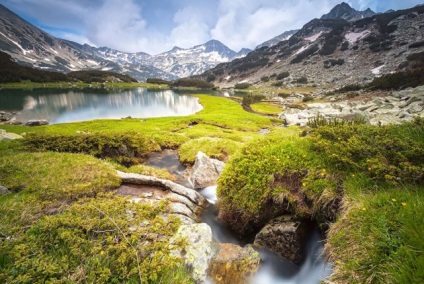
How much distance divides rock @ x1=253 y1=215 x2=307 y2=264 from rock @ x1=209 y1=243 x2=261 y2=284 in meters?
0.86

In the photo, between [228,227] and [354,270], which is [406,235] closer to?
[354,270]

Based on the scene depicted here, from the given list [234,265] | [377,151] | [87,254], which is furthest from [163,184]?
[377,151]

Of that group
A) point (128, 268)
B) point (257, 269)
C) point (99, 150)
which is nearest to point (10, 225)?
point (128, 268)

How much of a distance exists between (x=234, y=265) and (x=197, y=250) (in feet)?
4.88

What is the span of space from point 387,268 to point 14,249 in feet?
23.6

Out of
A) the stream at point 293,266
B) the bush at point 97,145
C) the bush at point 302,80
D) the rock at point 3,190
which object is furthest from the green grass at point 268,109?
the bush at point 302,80

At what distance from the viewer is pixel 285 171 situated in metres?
9.51

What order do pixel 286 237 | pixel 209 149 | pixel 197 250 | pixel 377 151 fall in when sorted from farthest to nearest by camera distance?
1. pixel 209 149
2. pixel 286 237
3. pixel 377 151
4. pixel 197 250

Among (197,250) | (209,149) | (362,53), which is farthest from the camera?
(362,53)

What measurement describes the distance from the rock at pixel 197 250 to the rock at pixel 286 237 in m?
2.09

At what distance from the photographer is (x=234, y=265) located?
25.5 ft

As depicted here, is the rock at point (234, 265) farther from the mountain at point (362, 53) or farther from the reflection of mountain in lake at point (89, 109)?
the mountain at point (362, 53)

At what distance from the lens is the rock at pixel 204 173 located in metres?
14.7

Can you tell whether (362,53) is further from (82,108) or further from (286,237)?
(286,237)
